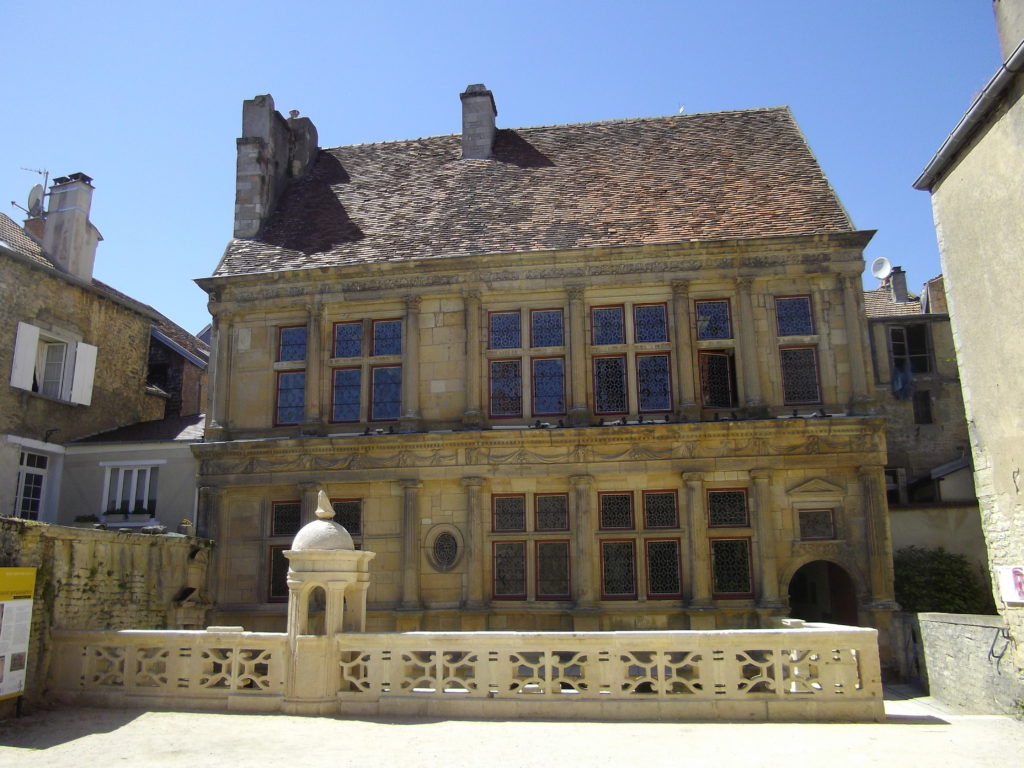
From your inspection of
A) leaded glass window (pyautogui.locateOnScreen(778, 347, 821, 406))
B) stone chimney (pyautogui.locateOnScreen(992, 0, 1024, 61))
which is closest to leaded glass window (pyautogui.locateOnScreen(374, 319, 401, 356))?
leaded glass window (pyautogui.locateOnScreen(778, 347, 821, 406))

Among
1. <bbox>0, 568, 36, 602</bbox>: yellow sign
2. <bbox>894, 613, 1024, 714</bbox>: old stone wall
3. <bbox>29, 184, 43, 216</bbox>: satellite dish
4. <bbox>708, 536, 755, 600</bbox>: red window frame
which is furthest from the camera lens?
<bbox>29, 184, 43, 216</bbox>: satellite dish

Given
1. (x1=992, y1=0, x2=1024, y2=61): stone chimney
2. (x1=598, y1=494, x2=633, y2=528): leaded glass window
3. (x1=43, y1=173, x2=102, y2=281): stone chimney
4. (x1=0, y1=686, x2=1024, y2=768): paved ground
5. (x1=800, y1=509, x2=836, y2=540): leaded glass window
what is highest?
(x1=43, y1=173, x2=102, y2=281): stone chimney

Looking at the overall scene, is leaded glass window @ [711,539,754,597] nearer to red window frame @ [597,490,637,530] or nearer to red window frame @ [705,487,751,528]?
red window frame @ [705,487,751,528]

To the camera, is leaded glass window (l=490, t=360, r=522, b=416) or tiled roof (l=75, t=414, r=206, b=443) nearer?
leaded glass window (l=490, t=360, r=522, b=416)

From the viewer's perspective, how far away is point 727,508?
1508cm

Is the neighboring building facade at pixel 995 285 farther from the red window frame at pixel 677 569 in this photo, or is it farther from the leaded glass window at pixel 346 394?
the leaded glass window at pixel 346 394

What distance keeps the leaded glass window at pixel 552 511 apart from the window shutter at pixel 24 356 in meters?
10.7

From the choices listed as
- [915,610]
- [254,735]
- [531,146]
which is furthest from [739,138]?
[254,735]

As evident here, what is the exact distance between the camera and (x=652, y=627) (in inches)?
577

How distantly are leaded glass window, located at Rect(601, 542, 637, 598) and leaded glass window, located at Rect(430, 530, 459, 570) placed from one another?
264cm

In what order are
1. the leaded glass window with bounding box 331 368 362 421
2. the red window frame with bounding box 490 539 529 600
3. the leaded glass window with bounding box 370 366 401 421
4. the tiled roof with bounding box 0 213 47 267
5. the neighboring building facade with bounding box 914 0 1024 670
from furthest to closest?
1. the tiled roof with bounding box 0 213 47 267
2. the leaded glass window with bounding box 331 368 362 421
3. the leaded glass window with bounding box 370 366 401 421
4. the red window frame with bounding box 490 539 529 600
5. the neighboring building facade with bounding box 914 0 1024 670

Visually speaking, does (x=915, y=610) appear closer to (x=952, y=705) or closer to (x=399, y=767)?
(x=952, y=705)

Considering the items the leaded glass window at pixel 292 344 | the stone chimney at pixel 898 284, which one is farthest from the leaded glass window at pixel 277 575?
the stone chimney at pixel 898 284

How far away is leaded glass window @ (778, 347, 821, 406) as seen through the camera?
607 inches
